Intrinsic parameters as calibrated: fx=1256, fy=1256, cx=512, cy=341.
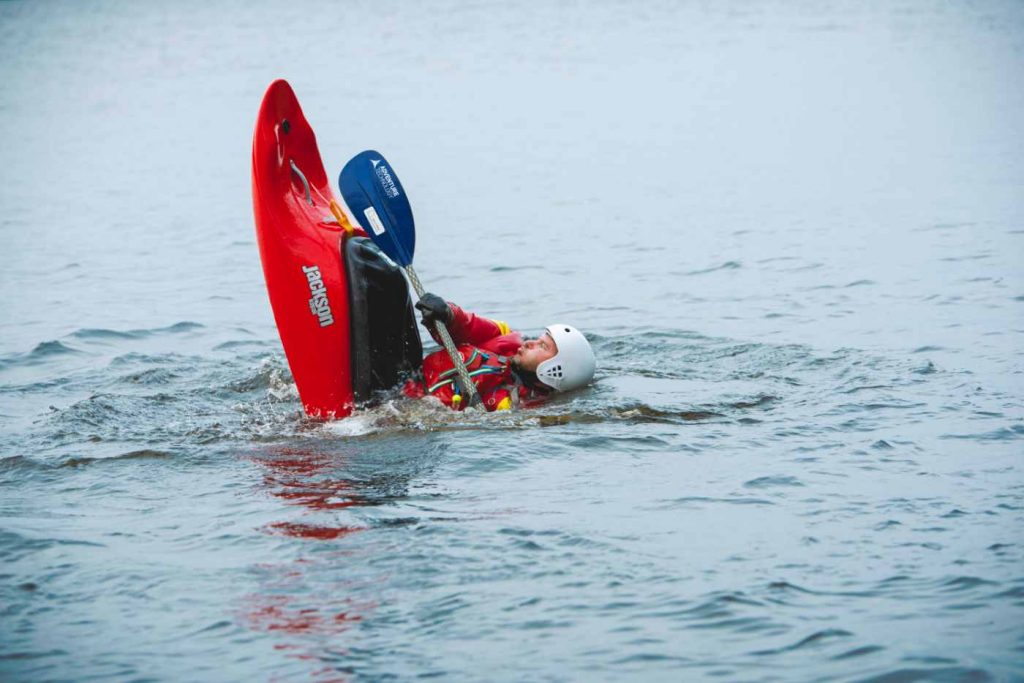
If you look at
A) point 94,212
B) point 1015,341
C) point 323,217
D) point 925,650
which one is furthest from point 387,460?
point 94,212

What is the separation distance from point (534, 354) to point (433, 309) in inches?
34.5

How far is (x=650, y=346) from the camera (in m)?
9.94

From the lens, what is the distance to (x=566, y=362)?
7.95 m

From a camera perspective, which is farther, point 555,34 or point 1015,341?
point 555,34

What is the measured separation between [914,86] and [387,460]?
1926 cm

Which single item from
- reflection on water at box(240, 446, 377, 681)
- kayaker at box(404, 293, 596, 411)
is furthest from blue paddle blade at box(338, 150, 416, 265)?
reflection on water at box(240, 446, 377, 681)

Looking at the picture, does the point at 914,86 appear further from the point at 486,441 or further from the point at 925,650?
the point at 925,650

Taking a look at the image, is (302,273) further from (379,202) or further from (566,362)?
(566,362)

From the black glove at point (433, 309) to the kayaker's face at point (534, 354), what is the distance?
0.70m

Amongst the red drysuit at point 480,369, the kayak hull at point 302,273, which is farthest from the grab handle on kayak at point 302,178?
the red drysuit at point 480,369

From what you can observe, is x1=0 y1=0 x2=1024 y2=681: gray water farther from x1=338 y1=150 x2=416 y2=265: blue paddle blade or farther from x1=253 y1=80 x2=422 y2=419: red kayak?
x1=338 y1=150 x2=416 y2=265: blue paddle blade

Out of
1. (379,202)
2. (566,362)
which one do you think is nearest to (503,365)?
(566,362)

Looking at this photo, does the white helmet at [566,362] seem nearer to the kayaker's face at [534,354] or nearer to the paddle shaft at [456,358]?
the kayaker's face at [534,354]

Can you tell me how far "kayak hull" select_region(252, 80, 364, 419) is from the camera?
7281mm
